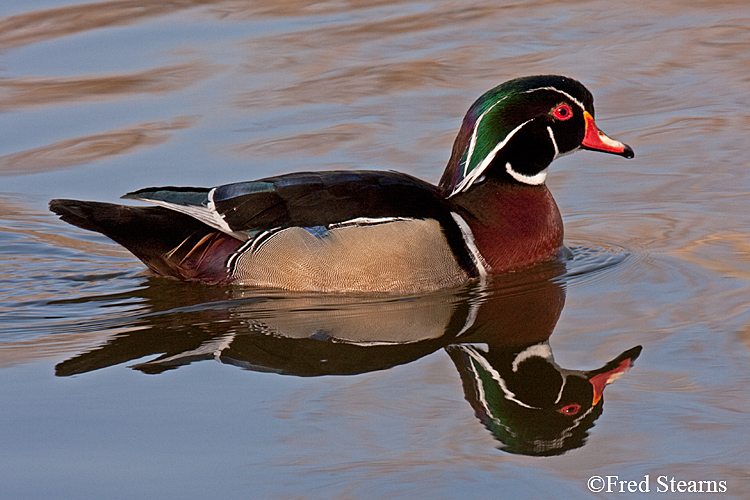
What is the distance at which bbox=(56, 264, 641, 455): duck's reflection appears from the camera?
16.2 ft

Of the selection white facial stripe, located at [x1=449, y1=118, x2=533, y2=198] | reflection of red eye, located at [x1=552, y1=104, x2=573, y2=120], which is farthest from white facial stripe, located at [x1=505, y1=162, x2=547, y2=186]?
reflection of red eye, located at [x1=552, y1=104, x2=573, y2=120]

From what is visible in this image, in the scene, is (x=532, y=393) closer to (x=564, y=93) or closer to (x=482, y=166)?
(x=482, y=166)

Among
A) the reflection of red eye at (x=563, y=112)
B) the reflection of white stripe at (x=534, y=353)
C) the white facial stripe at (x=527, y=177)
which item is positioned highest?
the reflection of red eye at (x=563, y=112)

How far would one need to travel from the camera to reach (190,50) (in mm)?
11141

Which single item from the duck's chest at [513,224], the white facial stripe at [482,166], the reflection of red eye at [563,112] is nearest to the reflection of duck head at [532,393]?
the duck's chest at [513,224]

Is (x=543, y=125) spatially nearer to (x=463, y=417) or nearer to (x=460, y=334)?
(x=460, y=334)

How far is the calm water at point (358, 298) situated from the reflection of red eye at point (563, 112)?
0.87 meters

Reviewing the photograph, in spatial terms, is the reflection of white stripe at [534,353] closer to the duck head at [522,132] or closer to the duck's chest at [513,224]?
the duck's chest at [513,224]

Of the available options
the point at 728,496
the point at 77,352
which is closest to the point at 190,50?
the point at 77,352

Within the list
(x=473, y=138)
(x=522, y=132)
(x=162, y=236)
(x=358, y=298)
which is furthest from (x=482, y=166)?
(x=162, y=236)

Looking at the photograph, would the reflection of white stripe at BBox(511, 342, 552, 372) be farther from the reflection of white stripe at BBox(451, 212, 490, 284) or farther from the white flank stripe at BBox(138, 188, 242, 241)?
the white flank stripe at BBox(138, 188, 242, 241)

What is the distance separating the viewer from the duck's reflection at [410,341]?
195 inches

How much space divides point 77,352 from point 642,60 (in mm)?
6477

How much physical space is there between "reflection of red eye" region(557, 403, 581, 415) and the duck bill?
240cm
